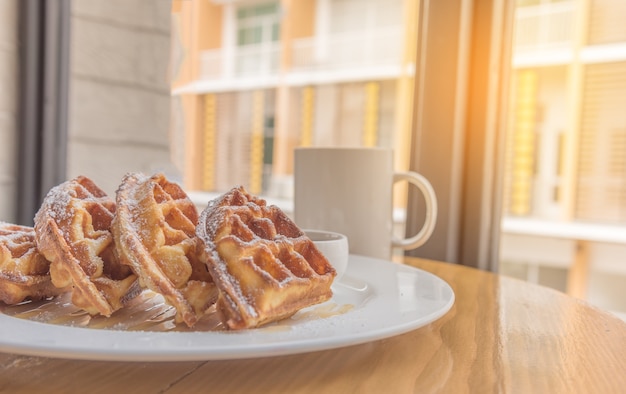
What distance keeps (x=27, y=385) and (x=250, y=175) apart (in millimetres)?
4314

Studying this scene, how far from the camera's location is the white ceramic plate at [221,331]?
0.29 meters

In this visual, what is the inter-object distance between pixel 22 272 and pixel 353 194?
440 millimetres

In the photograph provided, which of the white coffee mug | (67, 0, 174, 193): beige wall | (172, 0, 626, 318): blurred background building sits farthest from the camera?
(172, 0, 626, 318): blurred background building

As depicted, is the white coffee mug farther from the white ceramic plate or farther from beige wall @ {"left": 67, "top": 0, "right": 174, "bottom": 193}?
beige wall @ {"left": 67, "top": 0, "right": 174, "bottom": 193}

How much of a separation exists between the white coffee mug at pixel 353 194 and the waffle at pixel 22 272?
1.26ft

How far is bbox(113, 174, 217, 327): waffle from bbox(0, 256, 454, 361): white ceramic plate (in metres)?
0.03

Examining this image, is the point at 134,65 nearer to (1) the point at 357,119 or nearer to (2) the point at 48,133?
(2) the point at 48,133

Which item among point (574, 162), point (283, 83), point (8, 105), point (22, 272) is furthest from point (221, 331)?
point (283, 83)

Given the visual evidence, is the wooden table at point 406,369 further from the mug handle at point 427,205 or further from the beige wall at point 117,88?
the beige wall at point 117,88

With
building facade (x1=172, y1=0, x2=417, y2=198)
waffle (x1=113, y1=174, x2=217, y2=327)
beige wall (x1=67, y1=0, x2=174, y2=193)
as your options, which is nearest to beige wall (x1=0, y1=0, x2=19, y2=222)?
beige wall (x1=67, y1=0, x2=174, y2=193)

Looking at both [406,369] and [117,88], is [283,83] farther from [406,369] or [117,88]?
[406,369]

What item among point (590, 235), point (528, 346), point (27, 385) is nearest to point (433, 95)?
point (528, 346)

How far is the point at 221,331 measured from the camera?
1.13 feet

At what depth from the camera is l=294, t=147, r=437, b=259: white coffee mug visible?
728 mm
